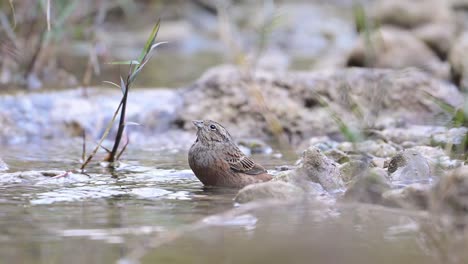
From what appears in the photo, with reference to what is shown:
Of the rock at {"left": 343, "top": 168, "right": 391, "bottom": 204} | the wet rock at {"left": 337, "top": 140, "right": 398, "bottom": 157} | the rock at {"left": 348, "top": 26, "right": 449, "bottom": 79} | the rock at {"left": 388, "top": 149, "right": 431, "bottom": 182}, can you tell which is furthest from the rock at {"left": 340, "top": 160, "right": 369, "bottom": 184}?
the rock at {"left": 348, "top": 26, "right": 449, "bottom": 79}

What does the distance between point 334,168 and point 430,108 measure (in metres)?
4.11

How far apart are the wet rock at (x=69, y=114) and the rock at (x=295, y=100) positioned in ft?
1.09

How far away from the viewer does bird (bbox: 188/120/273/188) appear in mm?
5602

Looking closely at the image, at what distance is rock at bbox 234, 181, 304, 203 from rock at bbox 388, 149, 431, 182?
109cm

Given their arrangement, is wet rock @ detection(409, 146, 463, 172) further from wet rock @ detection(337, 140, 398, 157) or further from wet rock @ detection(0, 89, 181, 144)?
wet rock @ detection(0, 89, 181, 144)

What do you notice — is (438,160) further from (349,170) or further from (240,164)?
(240,164)

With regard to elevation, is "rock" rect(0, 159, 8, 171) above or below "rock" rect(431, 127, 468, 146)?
below

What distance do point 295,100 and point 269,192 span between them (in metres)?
4.64

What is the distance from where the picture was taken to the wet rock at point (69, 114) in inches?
340

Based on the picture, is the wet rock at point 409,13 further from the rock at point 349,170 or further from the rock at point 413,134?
the rock at point 349,170

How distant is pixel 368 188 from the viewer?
4574mm

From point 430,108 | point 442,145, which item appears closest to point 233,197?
point 442,145

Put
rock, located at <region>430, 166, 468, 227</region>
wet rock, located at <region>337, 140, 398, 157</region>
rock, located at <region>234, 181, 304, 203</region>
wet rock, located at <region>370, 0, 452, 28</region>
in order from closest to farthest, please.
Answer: rock, located at <region>430, 166, 468, 227</region> < rock, located at <region>234, 181, 304, 203</region> < wet rock, located at <region>337, 140, 398, 157</region> < wet rock, located at <region>370, 0, 452, 28</region>

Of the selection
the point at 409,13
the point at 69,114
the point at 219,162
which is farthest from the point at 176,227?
the point at 409,13
